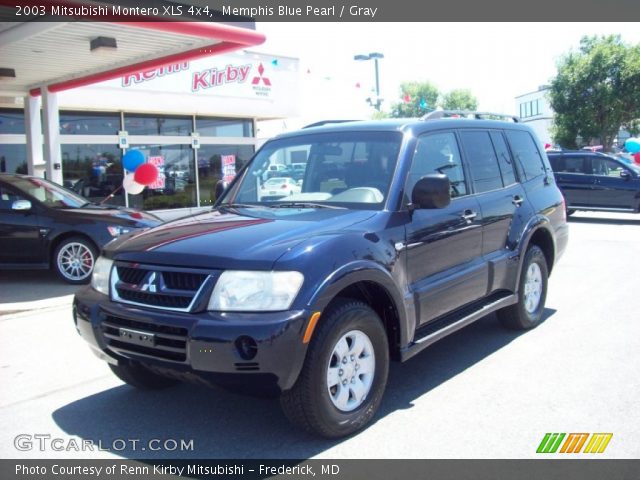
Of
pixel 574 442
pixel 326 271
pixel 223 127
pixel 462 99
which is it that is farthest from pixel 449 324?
pixel 462 99

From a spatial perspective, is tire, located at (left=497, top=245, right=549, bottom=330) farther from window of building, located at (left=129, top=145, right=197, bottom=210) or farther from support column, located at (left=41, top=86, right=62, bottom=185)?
window of building, located at (left=129, top=145, right=197, bottom=210)

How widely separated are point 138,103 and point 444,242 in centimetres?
1329

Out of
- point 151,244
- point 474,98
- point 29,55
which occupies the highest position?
point 474,98

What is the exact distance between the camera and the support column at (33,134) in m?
13.9

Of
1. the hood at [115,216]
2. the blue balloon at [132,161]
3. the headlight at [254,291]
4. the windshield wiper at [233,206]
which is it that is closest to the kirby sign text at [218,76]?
the blue balloon at [132,161]

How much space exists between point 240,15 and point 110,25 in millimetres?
2101

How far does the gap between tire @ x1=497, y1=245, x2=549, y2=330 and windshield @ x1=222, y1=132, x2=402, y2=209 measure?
204 centimetres

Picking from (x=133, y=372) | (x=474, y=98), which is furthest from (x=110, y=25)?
(x=474, y=98)

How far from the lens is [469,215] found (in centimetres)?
496

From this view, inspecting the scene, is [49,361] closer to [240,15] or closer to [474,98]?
[240,15]

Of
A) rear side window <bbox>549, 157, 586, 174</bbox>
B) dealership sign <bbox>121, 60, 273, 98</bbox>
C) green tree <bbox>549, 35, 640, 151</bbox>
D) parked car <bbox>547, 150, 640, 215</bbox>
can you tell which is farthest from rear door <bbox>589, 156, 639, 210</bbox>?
green tree <bbox>549, 35, 640, 151</bbox>

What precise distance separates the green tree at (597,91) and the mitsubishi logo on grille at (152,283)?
3129 centimetres

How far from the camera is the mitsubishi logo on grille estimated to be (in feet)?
11.6

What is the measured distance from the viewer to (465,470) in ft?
11.0
